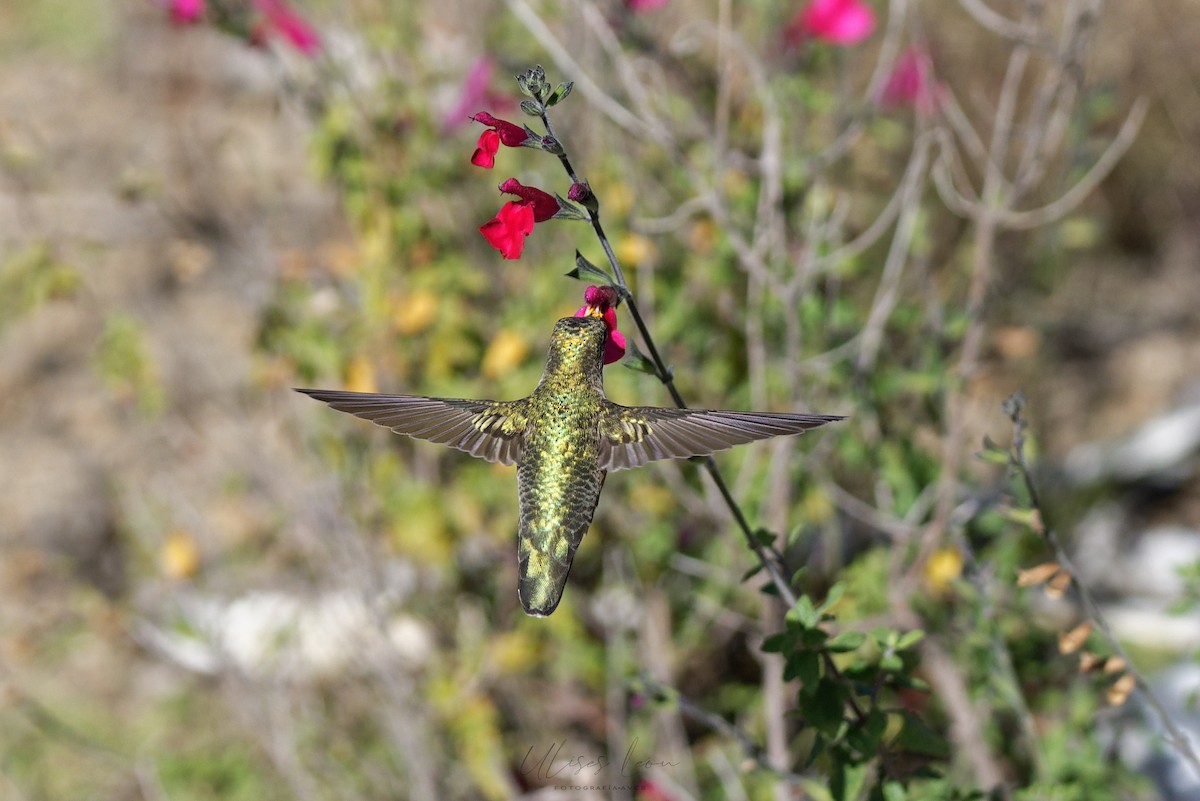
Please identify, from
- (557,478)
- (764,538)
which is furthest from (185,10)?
(764,538)

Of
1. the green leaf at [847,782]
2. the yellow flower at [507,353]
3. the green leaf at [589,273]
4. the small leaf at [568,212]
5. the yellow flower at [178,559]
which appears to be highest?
the yellow flower at [507,353]

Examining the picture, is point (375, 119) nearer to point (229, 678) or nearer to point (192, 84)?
point (229, 678)

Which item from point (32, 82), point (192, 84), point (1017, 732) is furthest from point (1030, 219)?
point (32, 82)

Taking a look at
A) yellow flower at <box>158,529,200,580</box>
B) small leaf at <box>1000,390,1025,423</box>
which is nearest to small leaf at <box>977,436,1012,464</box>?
small leaf at <box>1000,390,1025,423</box>

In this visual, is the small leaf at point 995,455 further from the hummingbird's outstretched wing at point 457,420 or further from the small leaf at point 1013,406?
the hummingbird's outstretched wing at point 457,420

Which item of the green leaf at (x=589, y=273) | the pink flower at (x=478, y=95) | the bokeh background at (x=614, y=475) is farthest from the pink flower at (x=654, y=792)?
the pink flower at (x=478, y=95)

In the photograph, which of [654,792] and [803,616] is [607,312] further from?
[654,792]
